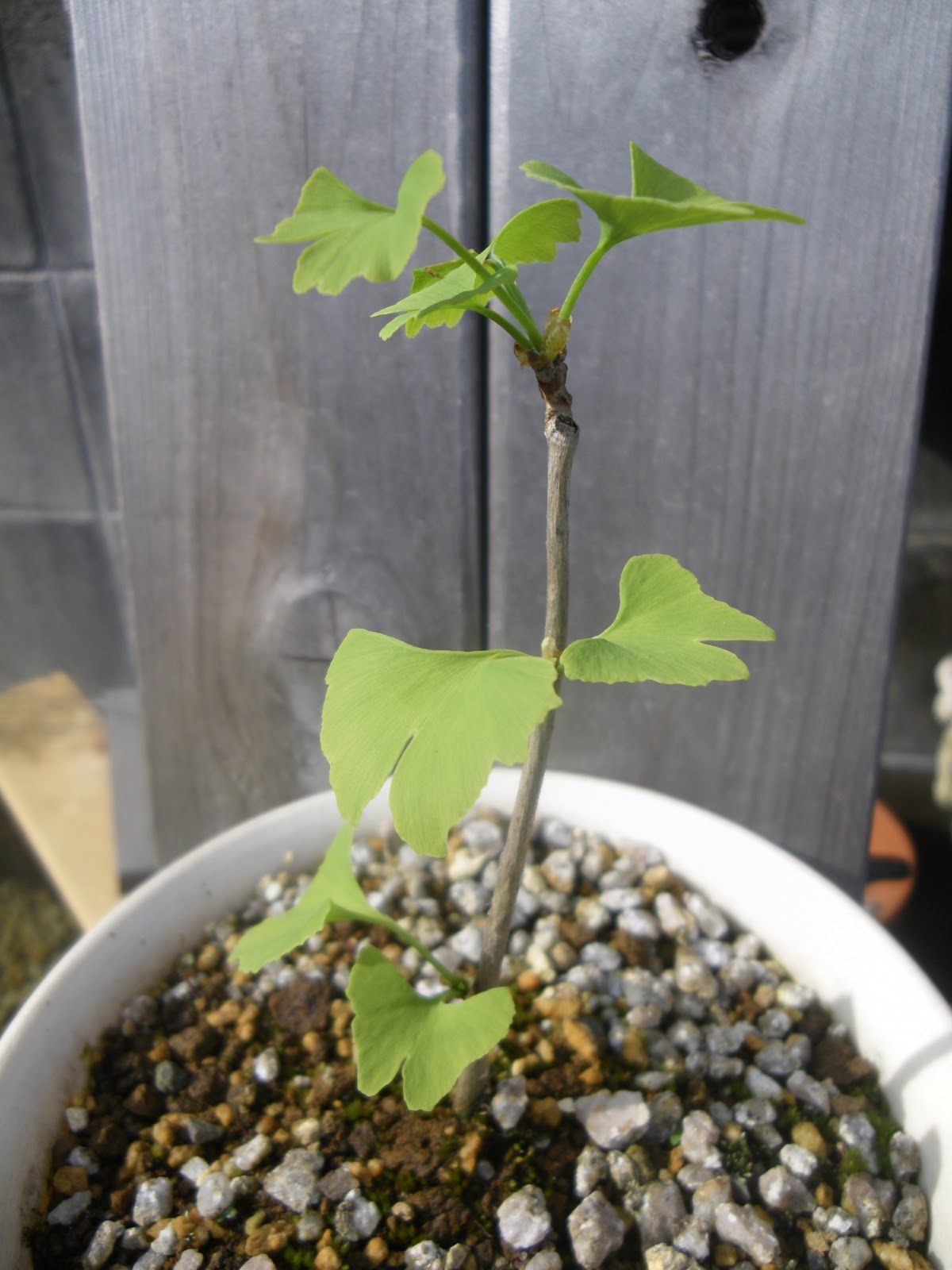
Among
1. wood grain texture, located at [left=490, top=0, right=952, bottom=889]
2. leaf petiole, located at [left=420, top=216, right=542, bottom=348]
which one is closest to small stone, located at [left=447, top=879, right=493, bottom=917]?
wood grain texture, located at [left=490, top=0, right=952, bottom=889]

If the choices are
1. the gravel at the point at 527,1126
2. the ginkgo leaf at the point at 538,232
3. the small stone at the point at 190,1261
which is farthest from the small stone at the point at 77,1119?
the ginkgo leaf at the point at 538,232

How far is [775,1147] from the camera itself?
0.52 m

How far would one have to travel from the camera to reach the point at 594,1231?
18.1 inches

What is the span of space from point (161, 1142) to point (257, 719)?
0.36 metres

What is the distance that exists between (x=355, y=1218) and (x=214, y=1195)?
0.08 metres

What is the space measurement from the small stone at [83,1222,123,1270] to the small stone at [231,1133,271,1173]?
0.07m

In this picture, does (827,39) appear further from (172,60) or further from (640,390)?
(172,60)

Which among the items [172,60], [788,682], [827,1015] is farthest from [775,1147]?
[172,60]

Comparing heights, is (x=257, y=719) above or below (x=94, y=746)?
above

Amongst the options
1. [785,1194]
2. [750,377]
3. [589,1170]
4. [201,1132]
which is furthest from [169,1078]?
[750,377]

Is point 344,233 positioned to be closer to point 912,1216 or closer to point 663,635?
point 663,635

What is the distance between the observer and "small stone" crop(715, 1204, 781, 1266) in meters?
0.46

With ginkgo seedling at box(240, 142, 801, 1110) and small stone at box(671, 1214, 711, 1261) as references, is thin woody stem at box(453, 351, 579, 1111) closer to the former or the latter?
ginkgo seedling at box(240, 142, 801, 1110)

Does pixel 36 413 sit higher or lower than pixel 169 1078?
higher
